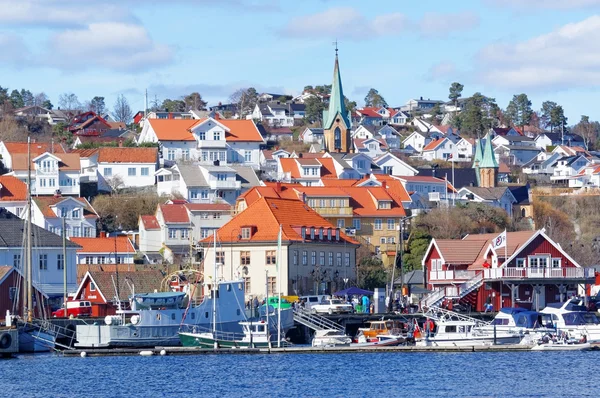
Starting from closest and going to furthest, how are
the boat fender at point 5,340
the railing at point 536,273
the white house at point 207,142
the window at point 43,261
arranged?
the boat fender at point 5,340
the railing at point 536,273
the window at point 43,261
the white house at point 207,142

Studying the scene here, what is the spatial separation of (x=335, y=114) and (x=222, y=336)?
9058 cm

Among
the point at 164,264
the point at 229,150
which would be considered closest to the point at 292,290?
the point at 164,264

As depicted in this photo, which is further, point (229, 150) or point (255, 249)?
point (229, 150)

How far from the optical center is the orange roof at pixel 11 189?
120250 millimetres

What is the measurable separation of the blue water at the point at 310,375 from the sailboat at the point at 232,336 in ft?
6.25

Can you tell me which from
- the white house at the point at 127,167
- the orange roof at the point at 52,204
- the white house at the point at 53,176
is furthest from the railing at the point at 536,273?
the white house at the point at 127,167

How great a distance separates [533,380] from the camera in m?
59.5

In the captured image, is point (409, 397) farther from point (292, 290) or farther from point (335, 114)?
point (335, 114)

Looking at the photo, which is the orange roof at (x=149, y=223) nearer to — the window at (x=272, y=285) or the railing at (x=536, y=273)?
the window at (x=272, y=285)

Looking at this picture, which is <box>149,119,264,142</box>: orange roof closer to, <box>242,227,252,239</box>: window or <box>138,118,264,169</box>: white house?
<box>138,118,264,169</box>: white house

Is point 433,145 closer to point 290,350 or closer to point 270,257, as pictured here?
point 270,257

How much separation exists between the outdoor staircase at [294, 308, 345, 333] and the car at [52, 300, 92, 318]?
14.1 metres

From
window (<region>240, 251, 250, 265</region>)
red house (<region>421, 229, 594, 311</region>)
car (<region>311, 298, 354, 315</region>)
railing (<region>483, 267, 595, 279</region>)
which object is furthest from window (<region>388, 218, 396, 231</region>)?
car (<region>311, 298, 354, 315</region>)

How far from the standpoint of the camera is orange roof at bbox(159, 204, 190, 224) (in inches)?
4592
